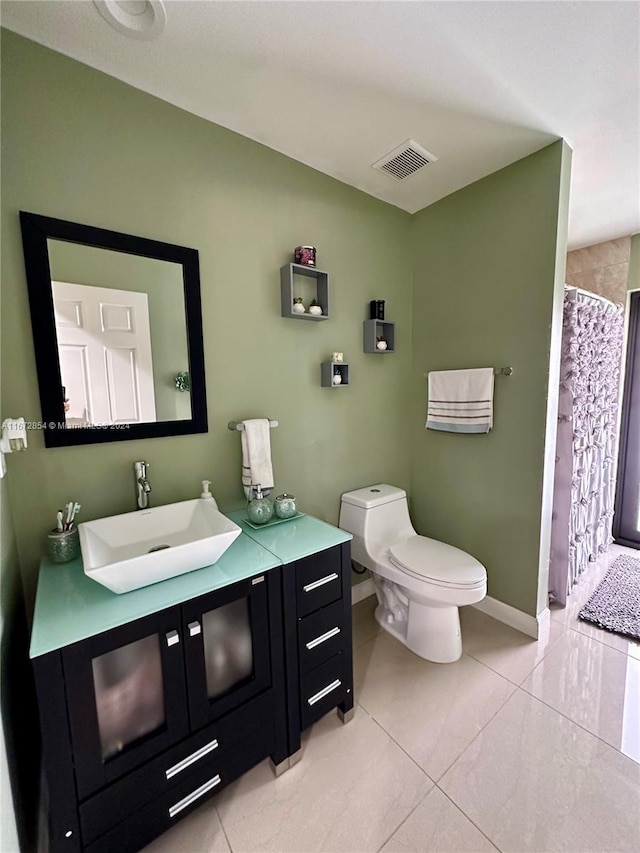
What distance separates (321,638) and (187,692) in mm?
504

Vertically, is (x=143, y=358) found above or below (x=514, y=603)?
above

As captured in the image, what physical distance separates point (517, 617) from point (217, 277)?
2370 millimetres

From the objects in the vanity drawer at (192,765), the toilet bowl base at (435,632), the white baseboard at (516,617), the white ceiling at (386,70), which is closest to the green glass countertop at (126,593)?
the vanity drawer at (192,765)

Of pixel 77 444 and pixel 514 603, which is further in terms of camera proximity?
pixel 514 603

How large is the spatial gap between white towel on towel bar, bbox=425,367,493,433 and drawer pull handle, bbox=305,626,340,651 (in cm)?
130

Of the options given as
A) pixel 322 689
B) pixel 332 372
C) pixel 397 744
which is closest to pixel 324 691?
pixel 322 689

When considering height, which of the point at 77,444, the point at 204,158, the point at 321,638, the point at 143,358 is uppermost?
the point at 204,158

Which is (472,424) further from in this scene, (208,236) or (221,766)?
(221,766)

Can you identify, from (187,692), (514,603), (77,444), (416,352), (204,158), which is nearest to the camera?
(187,692)

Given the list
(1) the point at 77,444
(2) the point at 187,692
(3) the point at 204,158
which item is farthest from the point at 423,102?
(2) the point at 187,692

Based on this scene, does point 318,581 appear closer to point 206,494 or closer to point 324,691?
point 324,691

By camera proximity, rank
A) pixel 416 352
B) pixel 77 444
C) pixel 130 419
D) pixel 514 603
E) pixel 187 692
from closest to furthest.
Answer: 1. pixel 187 692
2. pixel 77 444
3. pixel 130 419
4. pixel 514 603
5. pixel 416 352

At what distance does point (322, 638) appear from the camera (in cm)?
137

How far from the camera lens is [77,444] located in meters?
1.29
